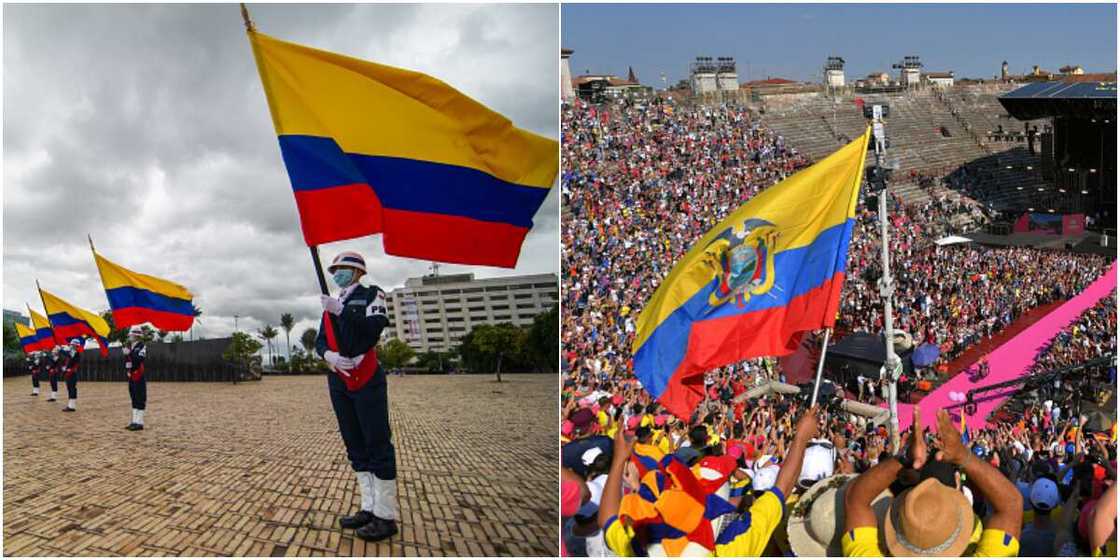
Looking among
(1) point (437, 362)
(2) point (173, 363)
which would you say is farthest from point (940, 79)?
(2) point (173, 363)

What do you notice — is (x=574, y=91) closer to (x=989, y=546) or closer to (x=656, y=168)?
(x=656, y=168)

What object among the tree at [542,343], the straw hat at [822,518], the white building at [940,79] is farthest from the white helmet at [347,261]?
the white building at [940,79]

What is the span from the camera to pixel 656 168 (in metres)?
24.7

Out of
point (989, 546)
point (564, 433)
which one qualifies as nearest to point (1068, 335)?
point (564, 433)

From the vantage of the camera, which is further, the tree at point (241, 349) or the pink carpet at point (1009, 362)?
the tree at point (241, 349)

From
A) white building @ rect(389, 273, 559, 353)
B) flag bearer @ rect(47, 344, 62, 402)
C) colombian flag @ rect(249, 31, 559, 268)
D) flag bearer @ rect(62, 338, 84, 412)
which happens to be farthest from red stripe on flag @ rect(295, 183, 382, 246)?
white building @ rect(389, 273, 559, 353)

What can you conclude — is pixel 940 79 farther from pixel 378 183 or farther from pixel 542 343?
pixel 378 183

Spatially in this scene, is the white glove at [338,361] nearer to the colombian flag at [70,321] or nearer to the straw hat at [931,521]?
the straw hat at [931,521]

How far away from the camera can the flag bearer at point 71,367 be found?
11.0 metres

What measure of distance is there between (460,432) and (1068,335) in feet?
41.6

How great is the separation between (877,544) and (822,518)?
0.37 m

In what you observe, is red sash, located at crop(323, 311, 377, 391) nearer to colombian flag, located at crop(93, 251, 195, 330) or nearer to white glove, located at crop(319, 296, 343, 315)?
white glove, located at crop(319, 296, 343, 315)

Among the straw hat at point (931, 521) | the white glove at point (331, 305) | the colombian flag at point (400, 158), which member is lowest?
the straw hat at point (931, 521)

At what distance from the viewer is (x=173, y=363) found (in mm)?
17984
